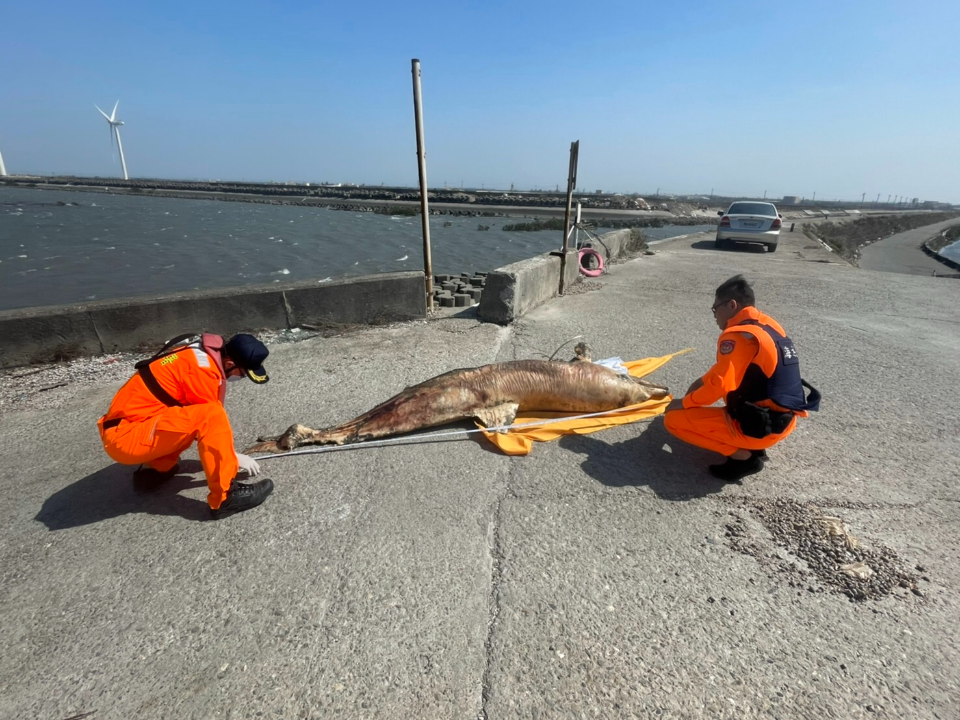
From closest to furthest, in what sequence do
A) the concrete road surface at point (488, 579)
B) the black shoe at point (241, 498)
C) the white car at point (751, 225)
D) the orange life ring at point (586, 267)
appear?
the concrete road surface at point (488, 579) → the black shoe at point (241, 498) → the orange life ring at point (586, 267) → the white car at point (751, 225)

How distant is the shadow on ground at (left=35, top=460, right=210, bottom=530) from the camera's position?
10.2 feet

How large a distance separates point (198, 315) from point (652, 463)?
18.7 ft

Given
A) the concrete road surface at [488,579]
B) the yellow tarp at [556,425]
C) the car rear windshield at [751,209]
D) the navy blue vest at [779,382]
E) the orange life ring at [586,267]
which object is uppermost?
the car rear windshield at [751,209]

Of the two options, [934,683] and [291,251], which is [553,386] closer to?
[934,683]

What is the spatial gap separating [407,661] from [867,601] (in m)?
2.34

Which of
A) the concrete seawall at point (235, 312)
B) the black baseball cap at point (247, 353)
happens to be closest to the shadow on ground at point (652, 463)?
the black baseball cap at point (247, 353)

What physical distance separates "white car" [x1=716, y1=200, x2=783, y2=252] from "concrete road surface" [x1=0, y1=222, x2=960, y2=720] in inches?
517

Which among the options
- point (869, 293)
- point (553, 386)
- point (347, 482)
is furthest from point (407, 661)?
point (869, 293)

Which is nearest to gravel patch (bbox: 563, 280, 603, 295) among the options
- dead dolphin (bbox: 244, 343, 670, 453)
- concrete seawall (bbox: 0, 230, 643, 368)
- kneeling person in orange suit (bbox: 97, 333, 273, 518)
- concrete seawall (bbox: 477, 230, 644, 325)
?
concrete seawall (bbox: 477, 230, 644, 325)

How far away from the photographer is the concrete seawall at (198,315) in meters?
5.44

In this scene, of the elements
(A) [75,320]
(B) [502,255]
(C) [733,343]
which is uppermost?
(C) [733,343]

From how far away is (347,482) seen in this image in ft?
11.3

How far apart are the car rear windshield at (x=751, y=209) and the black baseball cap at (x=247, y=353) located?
17.6 metres

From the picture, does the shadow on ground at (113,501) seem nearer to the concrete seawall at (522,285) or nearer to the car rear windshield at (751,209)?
the concrete seawall at (522,285)
